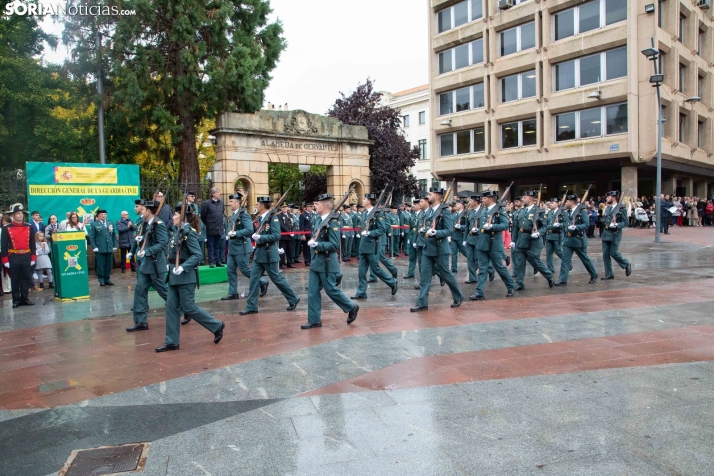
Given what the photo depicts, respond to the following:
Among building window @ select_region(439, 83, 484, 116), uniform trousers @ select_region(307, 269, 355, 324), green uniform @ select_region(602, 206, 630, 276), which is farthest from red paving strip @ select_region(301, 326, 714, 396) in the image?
building window @ select_region(439, 83, 484, 116)

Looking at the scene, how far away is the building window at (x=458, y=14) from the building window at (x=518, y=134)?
7.17 m

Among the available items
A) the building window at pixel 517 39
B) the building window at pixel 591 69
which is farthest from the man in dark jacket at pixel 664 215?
the building window at pixel 517 39

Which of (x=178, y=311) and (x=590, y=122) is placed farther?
(x=590, y=122)

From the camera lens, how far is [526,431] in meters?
4.42

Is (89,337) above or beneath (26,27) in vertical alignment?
beneath

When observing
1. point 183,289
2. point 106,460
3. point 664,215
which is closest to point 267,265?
point 183,289

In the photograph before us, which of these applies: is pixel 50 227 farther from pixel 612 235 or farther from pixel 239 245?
pixel 612 235

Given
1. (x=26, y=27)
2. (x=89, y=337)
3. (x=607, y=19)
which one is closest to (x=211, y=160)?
(x=26, y=27)

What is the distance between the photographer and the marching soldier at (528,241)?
465 inches

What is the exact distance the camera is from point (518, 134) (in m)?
33.8

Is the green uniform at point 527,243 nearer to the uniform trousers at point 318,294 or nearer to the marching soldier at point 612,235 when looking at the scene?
the marching soldier at point 612,235

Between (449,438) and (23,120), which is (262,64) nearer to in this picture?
(23,120)

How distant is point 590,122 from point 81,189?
81.5ft

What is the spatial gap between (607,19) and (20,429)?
31435mm
